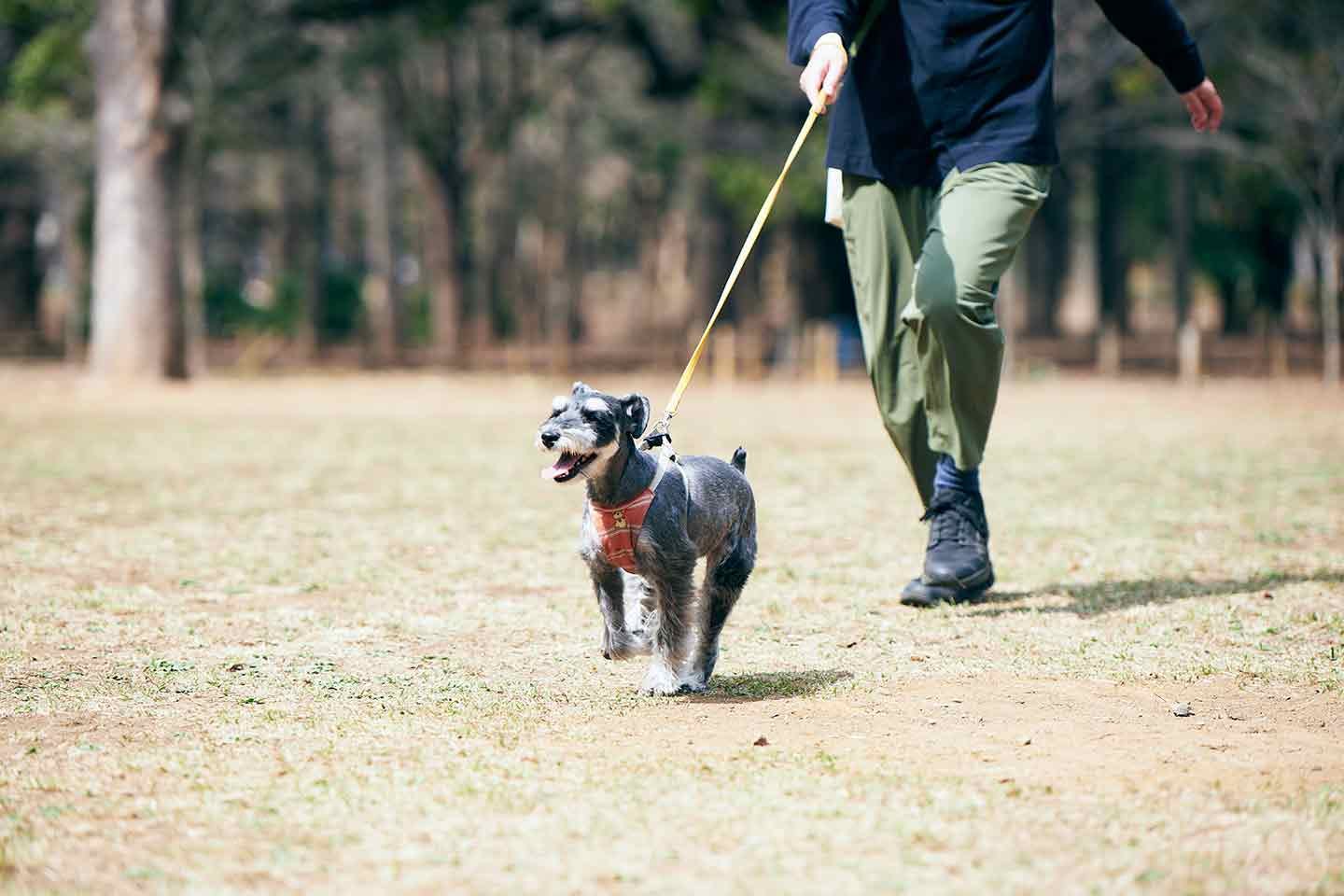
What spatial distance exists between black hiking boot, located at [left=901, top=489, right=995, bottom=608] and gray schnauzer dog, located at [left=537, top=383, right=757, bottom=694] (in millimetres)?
1493

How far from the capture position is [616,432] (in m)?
4.79

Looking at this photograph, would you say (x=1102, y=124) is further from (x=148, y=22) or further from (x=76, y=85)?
(x=76, y=85)

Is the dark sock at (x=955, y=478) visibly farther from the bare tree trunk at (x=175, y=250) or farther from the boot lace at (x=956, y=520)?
the bare tree trunk at (x=175, y=250)

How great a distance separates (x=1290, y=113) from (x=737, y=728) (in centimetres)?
2665

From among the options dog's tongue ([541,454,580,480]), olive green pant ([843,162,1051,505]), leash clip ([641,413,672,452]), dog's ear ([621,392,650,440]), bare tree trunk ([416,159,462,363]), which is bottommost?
dog's tongue ([541,454,580,480])

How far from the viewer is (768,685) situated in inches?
208

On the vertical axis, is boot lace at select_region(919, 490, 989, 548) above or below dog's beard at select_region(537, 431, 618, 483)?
below

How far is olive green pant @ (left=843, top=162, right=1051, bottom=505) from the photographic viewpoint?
6.19 meters

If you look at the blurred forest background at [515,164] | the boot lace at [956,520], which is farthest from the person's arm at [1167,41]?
the blurred forest background at [515,164]

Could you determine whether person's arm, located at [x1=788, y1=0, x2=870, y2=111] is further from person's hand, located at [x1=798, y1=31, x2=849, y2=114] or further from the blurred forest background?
the blurred forest background

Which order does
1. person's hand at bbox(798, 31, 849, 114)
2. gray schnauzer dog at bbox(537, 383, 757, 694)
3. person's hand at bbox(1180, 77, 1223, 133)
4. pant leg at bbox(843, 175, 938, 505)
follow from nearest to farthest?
1. gray schnauzer dog at bbox(537, 383, 757, 694)
2. person's hand at bbox(798, 31, 849, 114)
3. pant leg at bbox(843, 175, 938, 505)
4. person's hand at bbox(1180, 77, 1223, 133)

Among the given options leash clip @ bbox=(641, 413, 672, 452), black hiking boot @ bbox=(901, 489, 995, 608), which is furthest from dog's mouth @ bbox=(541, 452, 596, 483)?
black hiking boot @ bbox=(901, 489, 995, 608)

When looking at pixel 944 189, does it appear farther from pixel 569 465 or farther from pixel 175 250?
→ pixel 175 250

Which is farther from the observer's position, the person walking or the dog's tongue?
the person walking
